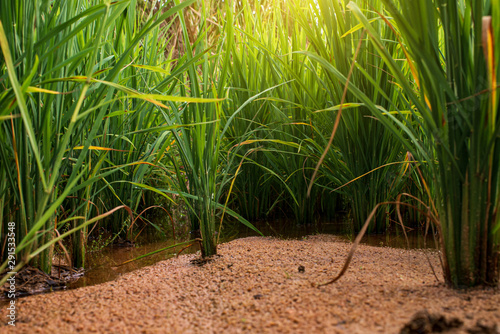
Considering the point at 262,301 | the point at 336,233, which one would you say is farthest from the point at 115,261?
the point at 336,233

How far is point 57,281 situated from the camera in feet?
3.10

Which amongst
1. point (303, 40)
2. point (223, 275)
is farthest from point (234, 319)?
point (303, 40)

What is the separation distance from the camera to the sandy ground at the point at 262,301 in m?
0.62

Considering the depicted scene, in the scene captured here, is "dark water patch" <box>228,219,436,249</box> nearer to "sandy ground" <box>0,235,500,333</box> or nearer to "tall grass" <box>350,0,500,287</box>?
"sandy ground" <box>0,235,500,333</box>

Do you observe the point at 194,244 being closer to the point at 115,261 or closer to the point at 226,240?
the point at 226,240

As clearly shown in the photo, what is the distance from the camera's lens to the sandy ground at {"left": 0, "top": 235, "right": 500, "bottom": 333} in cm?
62

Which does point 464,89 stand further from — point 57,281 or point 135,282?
point 57,281

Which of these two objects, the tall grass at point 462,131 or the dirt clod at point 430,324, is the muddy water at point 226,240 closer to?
the tall grass at point 462,131

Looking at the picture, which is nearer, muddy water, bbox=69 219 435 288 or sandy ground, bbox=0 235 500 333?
sandy ground, bbox=0 235 500 333

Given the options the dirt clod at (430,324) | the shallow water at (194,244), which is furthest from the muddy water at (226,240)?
the dirt clod at (430,324)

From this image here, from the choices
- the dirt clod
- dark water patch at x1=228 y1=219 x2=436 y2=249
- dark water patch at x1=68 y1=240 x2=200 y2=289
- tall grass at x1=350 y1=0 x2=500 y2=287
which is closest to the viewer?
the dirt clod

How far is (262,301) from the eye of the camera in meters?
0.74

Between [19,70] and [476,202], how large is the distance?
101 cm

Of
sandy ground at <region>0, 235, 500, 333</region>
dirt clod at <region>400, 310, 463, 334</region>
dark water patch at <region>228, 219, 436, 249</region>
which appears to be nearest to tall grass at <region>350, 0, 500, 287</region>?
sandy ground at <region>0, 235, 500, 333</region>
